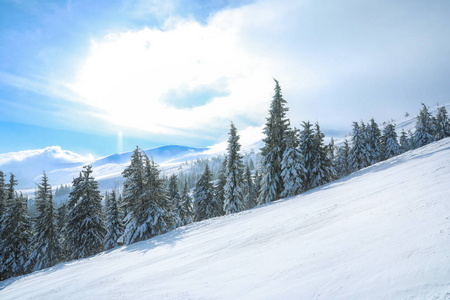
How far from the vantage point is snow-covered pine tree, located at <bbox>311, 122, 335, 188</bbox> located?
99.0 feet

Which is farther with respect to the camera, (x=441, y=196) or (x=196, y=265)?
(x=196, y=265)

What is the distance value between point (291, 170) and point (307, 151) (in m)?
8.13

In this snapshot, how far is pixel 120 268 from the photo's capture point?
11.4 meters

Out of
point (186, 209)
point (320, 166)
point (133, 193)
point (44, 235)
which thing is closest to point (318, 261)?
point (133, 193)

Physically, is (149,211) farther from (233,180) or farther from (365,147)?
(365,147)

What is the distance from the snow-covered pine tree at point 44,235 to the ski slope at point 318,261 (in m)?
18.5

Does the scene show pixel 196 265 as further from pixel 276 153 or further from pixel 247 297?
pixel 276 153

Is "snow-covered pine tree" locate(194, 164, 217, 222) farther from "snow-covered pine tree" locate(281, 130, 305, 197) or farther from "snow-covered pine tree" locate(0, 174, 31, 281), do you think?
"snow-covered pine tree" locate(0, 174, 31, 281)

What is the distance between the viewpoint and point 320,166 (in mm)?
30500

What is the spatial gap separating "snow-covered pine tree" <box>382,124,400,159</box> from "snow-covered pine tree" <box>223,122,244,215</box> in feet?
141

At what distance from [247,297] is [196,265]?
13.3ft

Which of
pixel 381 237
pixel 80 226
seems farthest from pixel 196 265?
pixel 80 226

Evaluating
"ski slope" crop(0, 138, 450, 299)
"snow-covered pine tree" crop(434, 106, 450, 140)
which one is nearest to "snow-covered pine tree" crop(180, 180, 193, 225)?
"ski slope" crop(0, 138, 450, 299)

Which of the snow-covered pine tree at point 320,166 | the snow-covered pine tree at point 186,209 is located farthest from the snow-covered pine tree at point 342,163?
the snow-covered pine tree at point 186,209
